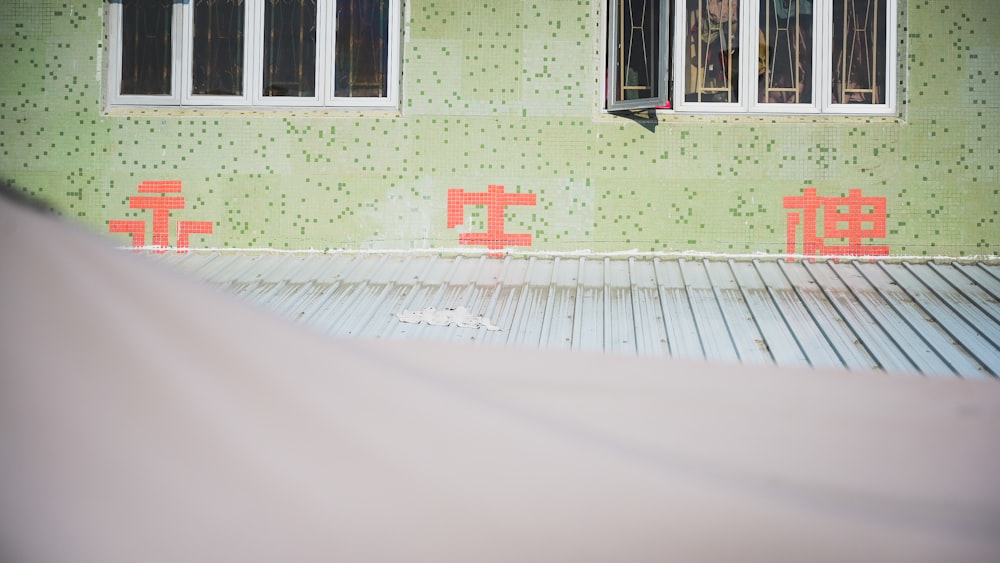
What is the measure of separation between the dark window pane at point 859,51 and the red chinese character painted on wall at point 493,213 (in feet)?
9.02

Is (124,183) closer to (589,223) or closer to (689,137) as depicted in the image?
(589,223)

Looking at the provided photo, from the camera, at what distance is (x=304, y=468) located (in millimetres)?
2457

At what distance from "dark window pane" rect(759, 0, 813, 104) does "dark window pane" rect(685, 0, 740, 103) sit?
0.81 feet

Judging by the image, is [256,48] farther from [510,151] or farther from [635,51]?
[635,51]

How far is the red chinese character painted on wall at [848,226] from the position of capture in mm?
6449

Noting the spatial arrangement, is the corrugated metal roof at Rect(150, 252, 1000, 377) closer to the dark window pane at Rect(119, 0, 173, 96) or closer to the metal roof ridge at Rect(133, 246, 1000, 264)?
the metal roof ridge at Rect(133, 246, 1000, 264)

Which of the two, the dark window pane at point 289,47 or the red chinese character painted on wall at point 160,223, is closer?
the red chinese character painted on wall at point 160,223

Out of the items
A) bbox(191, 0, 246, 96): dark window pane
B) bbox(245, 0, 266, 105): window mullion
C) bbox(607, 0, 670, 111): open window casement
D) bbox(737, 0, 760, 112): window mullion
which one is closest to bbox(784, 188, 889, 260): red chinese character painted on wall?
bbox(737, 0, 760, 112): window mullion

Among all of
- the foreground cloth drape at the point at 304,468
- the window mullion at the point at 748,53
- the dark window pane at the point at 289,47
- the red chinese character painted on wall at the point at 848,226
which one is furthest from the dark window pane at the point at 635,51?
the foreground cloth drape at the point at 304,468

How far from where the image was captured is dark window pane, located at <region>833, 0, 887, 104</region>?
6570 millimetres

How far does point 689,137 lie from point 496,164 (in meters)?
1.60

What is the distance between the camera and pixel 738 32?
21.8 feet

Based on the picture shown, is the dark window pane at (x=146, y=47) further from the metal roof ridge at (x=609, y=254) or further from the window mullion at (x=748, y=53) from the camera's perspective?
the window mullion at (x=748, y=53)

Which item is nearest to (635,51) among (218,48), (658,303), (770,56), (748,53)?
(748,53)
